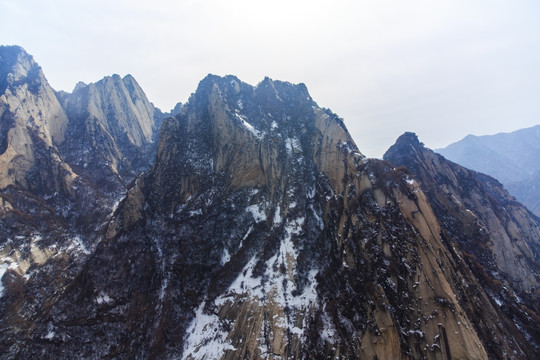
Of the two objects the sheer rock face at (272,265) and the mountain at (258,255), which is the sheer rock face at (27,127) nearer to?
the mountain at (258,255)

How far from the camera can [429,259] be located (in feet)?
130

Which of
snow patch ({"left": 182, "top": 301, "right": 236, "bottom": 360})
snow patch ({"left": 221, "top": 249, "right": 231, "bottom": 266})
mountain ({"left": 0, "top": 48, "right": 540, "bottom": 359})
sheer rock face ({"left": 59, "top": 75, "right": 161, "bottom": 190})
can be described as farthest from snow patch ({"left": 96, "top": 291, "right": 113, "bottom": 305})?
sheer rock face ({"left": 59, "top": 75, "right": 161, "bottom": 190})

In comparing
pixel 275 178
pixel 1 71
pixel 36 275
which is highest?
pixel 1 71

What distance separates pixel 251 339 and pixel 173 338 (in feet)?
52.2

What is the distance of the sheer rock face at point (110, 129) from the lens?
295 feet

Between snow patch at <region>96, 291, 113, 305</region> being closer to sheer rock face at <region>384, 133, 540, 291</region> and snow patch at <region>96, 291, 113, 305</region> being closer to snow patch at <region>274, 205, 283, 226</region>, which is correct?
snow patch at <region>274, 205, 283, 226</region>

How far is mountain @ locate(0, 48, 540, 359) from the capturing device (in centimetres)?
3906

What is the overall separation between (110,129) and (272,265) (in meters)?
98.2

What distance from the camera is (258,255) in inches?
2286

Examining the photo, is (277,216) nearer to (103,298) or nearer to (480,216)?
(103,298)

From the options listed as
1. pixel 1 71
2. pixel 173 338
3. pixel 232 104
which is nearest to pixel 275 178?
pixel 232 104

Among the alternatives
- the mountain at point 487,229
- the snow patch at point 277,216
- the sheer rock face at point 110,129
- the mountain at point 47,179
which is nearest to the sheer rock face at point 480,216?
the mountain at point 487,229

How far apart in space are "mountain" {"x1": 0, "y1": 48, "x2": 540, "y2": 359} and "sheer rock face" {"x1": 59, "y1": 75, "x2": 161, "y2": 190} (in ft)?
17.1

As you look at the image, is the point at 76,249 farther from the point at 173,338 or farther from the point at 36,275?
the point at 173,338
